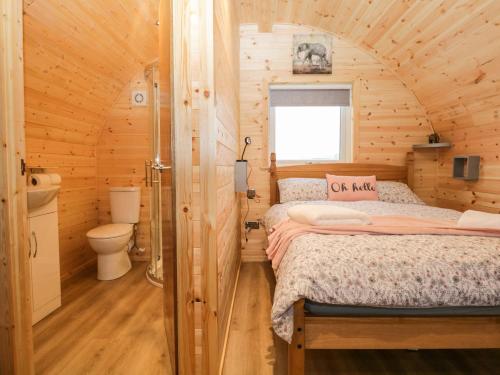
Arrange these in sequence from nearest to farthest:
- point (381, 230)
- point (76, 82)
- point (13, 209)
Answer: point (13, 209), point (381, 230), point (76, 82)

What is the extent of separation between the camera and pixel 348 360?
156 centimetres

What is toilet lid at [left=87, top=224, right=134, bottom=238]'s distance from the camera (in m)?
2.49

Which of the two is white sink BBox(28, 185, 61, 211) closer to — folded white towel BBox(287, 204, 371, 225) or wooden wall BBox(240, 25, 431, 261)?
folded white towel BBox(287, 204, 371, 225)

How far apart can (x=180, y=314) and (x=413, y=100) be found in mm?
3117

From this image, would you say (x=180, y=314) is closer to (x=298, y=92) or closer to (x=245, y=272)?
(x=245, y=272)

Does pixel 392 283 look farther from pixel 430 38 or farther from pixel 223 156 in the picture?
pixel 430 38

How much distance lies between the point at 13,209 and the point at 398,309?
153 cm

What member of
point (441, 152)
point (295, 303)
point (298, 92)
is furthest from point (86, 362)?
point (441, 152)

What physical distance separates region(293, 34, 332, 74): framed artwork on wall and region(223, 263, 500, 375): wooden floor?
2556 millimetres

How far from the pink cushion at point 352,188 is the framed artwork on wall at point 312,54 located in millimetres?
1178

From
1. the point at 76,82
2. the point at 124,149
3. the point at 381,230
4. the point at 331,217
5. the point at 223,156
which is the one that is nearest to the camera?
the point at 381,230

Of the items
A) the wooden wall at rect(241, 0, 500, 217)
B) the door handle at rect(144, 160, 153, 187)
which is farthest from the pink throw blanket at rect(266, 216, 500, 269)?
the door handle at rect(144, 160, 153, 187)

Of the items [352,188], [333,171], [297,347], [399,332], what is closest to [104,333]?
[297,347]

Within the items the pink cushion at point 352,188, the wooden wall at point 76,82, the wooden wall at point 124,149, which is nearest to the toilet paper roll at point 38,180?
the wooden wall at point 76,82
